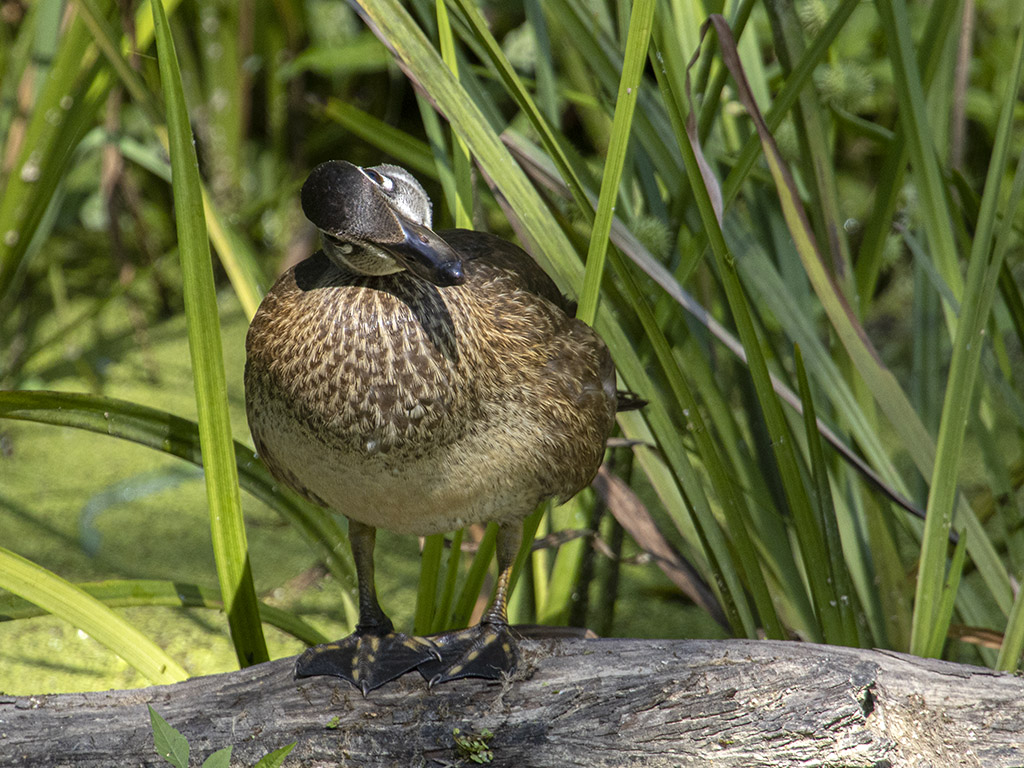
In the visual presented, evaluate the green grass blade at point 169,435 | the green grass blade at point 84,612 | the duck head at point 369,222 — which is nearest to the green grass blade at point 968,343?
the duck head at point 369,222

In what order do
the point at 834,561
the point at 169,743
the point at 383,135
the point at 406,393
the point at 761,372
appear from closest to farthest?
the point at 169,743, the point at 406,393, the point at 761,372, the point at 834,561, the point at 383,135

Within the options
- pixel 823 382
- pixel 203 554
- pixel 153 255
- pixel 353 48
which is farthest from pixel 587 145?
pixel 823 382

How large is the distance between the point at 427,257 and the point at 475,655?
1.78ft

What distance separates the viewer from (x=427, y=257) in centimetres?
107

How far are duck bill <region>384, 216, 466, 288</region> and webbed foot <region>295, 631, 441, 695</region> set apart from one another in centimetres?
52

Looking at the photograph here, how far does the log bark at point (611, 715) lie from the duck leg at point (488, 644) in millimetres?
19

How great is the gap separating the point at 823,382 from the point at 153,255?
2239 mm

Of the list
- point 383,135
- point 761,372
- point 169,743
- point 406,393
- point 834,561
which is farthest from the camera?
point 383,135

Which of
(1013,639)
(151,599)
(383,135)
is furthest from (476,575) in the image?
(383,135)

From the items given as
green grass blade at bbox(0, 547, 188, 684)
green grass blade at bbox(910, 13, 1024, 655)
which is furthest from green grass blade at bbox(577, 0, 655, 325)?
green grass blade at bbox(0, 547, 188, 684)

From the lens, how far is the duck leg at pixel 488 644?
1285 mm

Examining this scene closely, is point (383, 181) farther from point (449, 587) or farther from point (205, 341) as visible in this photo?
point (449, 587)

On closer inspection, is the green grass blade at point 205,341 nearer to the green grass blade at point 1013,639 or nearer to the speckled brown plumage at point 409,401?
the speckled brown plumage at point 409,401

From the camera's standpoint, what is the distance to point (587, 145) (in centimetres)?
358
